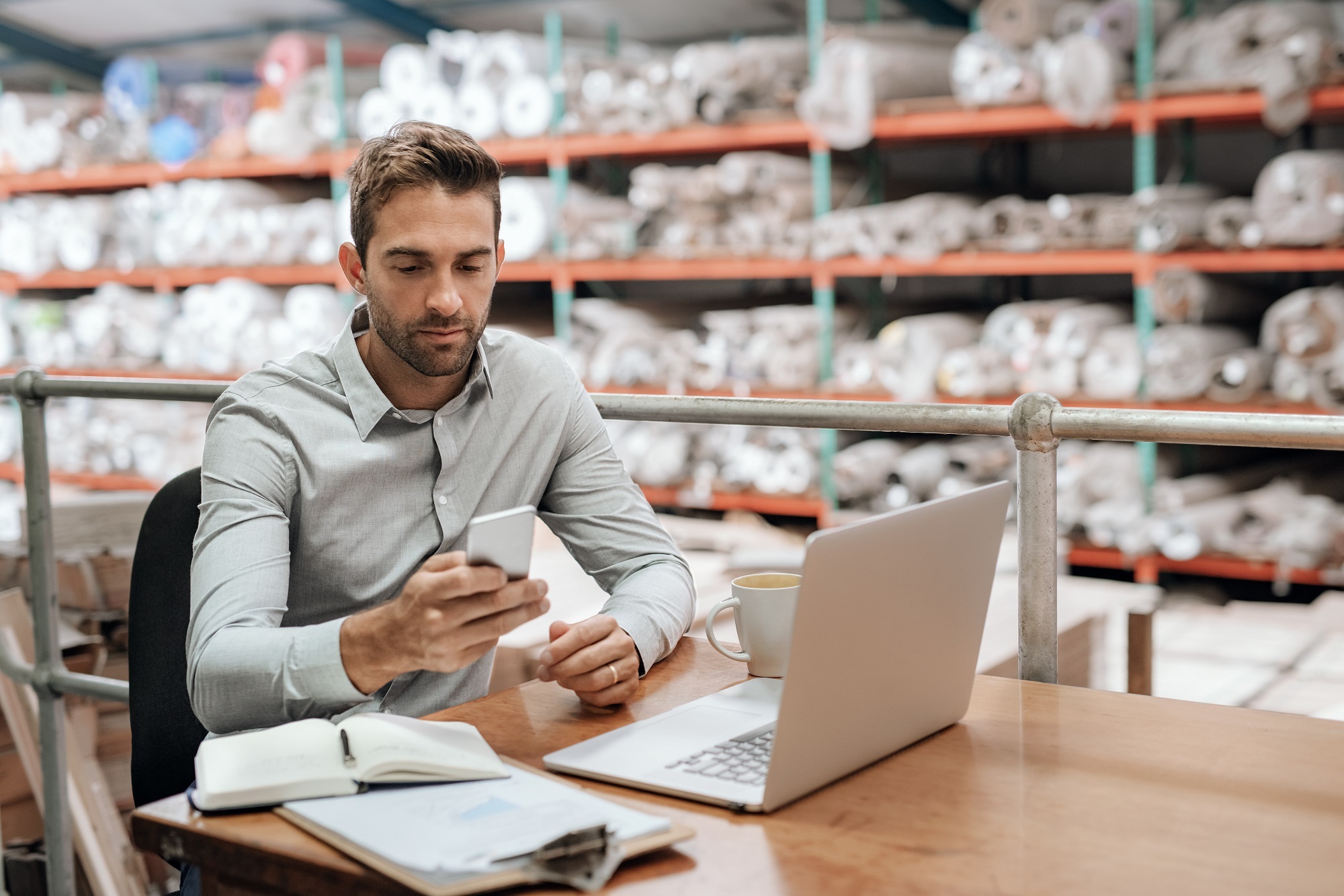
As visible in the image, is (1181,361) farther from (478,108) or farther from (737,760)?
(737,760)

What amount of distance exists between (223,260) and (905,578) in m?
6.19

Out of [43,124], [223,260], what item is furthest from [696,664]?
[43,124]

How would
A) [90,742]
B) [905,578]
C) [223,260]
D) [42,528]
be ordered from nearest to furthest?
[905,578]
[42,528]
[90,742]
[223,260]

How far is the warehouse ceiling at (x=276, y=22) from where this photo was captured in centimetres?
626

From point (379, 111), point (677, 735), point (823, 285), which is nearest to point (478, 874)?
point (677, 735)

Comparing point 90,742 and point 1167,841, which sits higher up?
point 1167,841

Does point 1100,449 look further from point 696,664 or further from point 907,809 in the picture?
point 907,809

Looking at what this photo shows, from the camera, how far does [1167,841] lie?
95 centimetres

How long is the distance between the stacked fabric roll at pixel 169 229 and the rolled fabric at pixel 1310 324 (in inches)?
160

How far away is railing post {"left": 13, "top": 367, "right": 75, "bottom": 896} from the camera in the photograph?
2180 mm

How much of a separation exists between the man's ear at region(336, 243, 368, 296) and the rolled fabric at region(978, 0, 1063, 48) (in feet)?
11.7

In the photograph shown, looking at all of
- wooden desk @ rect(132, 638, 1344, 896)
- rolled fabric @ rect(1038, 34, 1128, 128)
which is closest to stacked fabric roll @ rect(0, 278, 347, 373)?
rolled fabric @ rect(1038, 34, 1128, 128)

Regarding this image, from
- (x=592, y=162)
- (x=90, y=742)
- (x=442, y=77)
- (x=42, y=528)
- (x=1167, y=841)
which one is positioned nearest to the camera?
(x=1167, y=841)

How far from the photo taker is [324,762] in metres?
1.06
